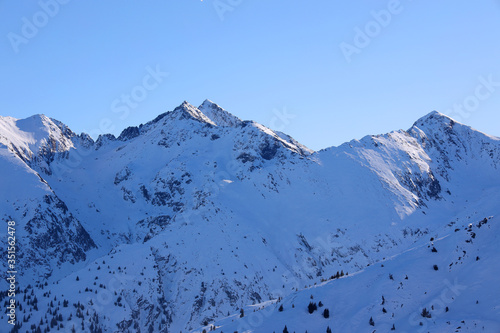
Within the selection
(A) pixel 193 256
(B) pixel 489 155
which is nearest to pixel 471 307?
(A) pixel 193 256

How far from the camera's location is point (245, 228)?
75.9m

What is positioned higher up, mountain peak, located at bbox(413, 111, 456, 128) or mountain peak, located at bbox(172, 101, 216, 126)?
mountain peak, located at bbox(172, 101, 216, 126)

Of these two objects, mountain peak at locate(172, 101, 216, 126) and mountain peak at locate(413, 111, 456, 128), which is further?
mountain peak at locate(413, 111, 456, 128)

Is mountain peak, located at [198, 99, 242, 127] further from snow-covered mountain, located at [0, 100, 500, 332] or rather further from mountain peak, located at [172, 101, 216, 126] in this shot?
snow-covered mountain, located at [0, 100, 500, 332]

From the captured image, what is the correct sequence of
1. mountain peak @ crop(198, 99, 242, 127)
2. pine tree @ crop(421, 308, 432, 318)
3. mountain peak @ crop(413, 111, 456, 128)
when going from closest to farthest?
1. pine tree @ crop(421, 308, 432, 318)
2. mountain peak @ crop(413, 111, 456, 128)
3. mountain peak @ crop(198, 99, 242, 127)

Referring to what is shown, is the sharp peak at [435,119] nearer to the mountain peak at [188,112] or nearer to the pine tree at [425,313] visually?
the mountain peak at [188,112]

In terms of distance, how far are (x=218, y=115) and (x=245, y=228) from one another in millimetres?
98275

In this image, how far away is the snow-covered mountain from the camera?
24.3 m

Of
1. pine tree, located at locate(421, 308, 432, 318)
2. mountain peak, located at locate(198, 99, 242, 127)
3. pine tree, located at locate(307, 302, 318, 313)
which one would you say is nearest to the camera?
pine tree, located at locate(421, 308, 432, 318)

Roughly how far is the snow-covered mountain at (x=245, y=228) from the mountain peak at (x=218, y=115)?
83.8 ft

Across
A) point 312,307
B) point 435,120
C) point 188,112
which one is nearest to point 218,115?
point 188,112

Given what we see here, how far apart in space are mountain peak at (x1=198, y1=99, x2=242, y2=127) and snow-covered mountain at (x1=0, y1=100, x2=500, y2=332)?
2553 centimetres

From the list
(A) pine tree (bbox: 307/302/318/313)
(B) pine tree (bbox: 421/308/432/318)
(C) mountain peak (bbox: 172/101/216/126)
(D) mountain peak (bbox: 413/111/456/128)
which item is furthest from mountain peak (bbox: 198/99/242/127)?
(B) pine tree (bbox: 421/308/432/318)

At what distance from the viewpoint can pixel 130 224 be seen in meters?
95.2
